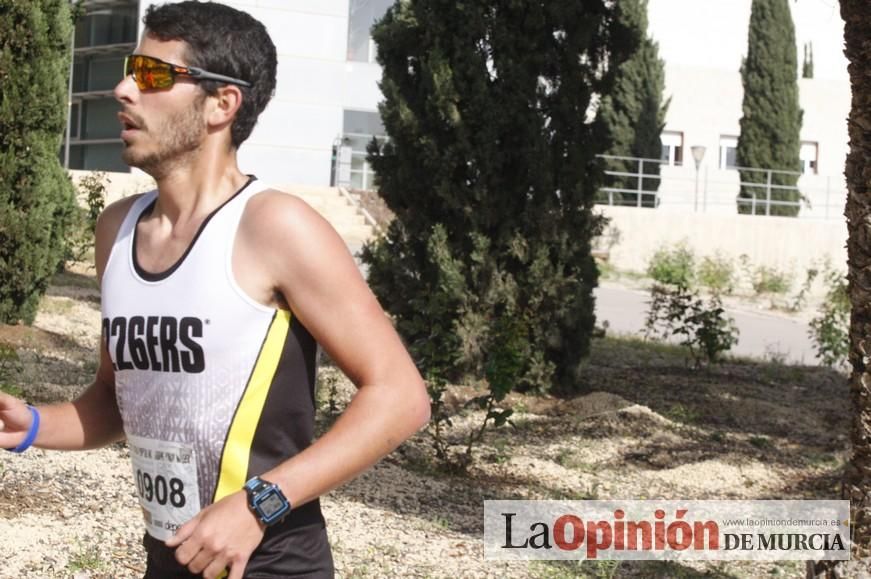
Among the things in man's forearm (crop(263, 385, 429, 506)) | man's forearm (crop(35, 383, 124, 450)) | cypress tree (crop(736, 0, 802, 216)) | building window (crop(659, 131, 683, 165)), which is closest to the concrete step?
cypress tree (crop(736, 0, 802, 216))

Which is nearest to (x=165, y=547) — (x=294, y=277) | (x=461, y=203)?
(x=294, y=277)

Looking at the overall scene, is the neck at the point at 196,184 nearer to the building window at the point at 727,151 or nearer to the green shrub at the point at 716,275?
the green shrub at the point at 716,275

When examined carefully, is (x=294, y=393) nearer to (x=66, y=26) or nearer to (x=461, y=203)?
(x=461, y=203)

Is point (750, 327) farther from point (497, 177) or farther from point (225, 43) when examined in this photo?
point (225, 43)

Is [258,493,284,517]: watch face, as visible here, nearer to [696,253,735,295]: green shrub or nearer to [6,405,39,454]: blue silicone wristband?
[6,405,39,454]: blue silicone wristband

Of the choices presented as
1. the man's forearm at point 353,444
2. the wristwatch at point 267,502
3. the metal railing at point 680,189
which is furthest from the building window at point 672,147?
the wristwatch at point 267,502

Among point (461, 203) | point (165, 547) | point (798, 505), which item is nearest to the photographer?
point (165, 547)

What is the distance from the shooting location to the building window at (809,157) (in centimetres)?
3931

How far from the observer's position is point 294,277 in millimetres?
2148

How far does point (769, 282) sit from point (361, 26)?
47.1 ft

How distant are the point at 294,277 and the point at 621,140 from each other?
30.2m

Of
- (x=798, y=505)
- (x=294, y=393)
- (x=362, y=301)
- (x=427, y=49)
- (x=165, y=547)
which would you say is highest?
(x=427, y=49)

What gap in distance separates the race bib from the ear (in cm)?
59

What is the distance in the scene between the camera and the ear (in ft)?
7.57
